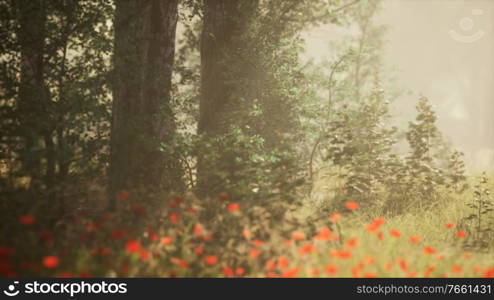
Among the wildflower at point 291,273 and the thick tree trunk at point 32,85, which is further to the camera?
the thick tree trunk at point 32,85

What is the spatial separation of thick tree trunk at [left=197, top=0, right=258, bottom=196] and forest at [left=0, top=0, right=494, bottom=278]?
3 centimetres

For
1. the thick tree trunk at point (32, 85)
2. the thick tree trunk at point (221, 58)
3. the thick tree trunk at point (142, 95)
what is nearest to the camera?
the thick tree trunk at point (32, 85)

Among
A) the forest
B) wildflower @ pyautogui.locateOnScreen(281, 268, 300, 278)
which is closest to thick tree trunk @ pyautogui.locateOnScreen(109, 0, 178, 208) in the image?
the forest

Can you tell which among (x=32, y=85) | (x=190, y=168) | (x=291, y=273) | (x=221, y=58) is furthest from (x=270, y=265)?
(x=221, y=58)

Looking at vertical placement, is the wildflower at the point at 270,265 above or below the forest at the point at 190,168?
below

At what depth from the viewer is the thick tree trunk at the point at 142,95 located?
6934 millimetres

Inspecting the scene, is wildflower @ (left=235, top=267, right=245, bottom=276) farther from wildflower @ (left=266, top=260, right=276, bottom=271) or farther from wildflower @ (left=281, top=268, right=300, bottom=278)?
wildflower @ (left=281, top=268, right=300, bottom=278)

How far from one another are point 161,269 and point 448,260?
3.46 metres

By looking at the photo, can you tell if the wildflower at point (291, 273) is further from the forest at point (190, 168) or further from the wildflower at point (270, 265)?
the wildflower at point (270, 265)

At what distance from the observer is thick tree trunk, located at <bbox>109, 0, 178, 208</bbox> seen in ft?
22.7

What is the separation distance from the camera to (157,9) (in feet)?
27.8

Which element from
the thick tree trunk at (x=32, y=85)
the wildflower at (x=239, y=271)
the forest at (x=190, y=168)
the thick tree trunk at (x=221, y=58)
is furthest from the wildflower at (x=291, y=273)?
the thick tree trunk at (x=221, y=58)

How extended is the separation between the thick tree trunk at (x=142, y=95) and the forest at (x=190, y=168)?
0.03m

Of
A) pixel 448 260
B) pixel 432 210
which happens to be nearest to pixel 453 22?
pixel 432 210
